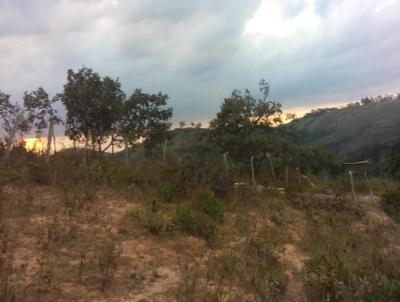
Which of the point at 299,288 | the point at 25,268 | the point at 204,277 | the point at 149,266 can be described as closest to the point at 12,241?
the point at 25,268

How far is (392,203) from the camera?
50.6ft

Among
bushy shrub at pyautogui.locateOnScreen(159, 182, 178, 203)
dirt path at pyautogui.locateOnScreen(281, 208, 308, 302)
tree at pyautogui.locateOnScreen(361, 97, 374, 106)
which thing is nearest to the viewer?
dirt path at pyautogui.locateOnScreen(281, 208, 308, 302)

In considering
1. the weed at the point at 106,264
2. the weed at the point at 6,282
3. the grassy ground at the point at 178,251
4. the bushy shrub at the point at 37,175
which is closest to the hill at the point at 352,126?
the grassy ground at the point at 178,251

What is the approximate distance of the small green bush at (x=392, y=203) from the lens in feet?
47.6

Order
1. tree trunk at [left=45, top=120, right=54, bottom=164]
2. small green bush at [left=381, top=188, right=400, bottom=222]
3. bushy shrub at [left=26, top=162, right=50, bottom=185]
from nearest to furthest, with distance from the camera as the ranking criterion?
bushy shrub at [left=26, top=162, right=50, bottom=185], tree trunk at [left=45, top=120, right=54, bottom=164], small green bush at [left=381, top=188, right=400, bottom=222]

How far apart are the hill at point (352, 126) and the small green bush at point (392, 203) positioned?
297ft

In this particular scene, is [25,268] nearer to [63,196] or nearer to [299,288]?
[63,196]

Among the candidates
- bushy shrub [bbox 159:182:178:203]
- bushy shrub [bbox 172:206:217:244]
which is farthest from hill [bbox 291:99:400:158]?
bushy shrub [bbox 172:206:217:244]

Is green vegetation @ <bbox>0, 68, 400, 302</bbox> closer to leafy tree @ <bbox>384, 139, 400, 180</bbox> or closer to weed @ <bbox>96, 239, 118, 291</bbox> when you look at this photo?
weed @ <bbox>96, 239, 118, 291</bbox>

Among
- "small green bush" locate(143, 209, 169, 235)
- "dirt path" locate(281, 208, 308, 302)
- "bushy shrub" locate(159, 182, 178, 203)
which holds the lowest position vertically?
"dirt path" locate(281, 208, 308, 302)

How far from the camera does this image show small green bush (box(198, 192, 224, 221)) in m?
9.77

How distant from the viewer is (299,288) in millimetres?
7000

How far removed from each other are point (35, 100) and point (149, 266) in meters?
13.8

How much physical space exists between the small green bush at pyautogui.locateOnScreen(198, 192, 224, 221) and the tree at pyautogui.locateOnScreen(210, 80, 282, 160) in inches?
473
